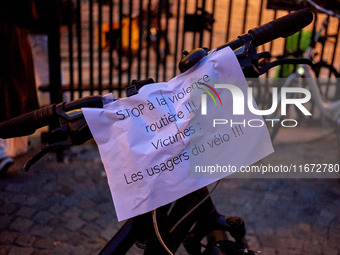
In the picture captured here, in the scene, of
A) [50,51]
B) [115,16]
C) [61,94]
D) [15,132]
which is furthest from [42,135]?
[115,16]

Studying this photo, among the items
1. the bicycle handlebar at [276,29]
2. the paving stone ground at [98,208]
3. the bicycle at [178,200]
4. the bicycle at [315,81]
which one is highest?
the bicycle handlebar at [276,29]

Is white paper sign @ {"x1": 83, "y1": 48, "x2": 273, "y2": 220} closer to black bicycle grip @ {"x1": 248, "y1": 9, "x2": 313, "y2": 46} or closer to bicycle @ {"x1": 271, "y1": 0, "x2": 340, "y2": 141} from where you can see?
black bicycle grip @ {"x1": 248, "y1": 9, "x2": 313, "y2": 46}

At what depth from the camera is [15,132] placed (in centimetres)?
149

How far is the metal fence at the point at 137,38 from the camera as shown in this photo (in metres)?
4.73

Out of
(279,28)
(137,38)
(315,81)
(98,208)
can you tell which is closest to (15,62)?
(98,208)

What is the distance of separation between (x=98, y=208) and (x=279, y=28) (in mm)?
2615

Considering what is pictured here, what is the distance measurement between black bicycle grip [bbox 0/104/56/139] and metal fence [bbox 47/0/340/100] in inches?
125

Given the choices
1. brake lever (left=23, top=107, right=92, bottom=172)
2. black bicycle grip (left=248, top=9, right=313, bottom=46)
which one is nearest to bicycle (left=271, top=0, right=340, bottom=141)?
black bicycle grip (left=248, top=9, right=313, bottom=46)

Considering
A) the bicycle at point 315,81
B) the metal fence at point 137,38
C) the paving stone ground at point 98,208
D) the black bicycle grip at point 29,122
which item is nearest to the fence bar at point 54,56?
the metal fence at point 137,38

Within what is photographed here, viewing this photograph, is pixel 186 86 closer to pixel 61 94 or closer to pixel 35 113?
pixel 35 113

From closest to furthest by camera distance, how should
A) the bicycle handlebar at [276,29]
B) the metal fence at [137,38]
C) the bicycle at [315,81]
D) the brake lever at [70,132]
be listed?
1. the brake lever at [70,132]
2. the bicycle handlebar at [276,29]
3. the metal fence at [137,38]
4. the bicycle at [315,81]

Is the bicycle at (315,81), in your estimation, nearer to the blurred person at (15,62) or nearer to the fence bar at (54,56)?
the fence bar at (54,56)

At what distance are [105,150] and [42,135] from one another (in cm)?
366

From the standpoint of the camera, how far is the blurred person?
13.1 feet
